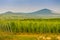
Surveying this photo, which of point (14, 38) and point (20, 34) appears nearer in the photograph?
point (14, 38)

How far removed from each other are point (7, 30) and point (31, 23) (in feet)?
2.19

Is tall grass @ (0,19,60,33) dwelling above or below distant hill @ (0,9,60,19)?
below

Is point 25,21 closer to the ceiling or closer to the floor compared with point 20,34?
closer to the ceiling

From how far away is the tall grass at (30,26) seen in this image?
4699mm

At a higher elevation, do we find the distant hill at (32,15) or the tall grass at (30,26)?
the distant hill at (32,15)

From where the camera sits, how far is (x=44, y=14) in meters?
4.82

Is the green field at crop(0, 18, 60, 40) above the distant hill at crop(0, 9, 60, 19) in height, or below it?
below

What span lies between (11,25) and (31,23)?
53 centimetres

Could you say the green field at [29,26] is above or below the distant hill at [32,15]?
below

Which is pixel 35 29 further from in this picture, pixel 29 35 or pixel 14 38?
pixel 14 38

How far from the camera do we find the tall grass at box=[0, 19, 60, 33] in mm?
4699

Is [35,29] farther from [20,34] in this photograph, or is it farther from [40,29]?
[20,34]

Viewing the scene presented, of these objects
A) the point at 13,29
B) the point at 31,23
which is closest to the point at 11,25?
the point at 13,29

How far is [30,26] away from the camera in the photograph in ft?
15.9
